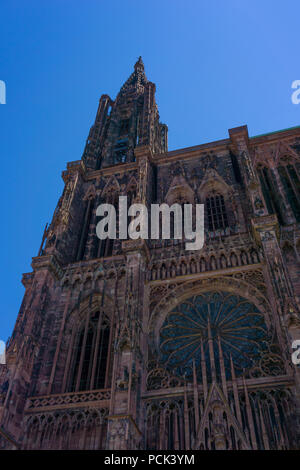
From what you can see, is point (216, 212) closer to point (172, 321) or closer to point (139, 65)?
point (172, 321)

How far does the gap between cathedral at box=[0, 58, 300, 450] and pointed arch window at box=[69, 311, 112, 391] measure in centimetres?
6

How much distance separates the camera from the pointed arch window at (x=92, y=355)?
18.0 meters

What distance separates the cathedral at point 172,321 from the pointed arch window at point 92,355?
0.06 metres

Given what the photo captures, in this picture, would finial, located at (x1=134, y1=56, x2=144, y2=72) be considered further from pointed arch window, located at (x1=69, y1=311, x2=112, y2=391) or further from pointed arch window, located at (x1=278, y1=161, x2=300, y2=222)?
pointed arch window, located at (x1=69, y1=311, x2=112, y2=391)

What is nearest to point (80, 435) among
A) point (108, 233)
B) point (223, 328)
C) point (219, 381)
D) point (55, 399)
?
point (55, 399)

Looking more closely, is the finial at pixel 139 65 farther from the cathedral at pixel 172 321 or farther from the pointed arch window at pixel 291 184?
the pointed arch window at pixel 291 184

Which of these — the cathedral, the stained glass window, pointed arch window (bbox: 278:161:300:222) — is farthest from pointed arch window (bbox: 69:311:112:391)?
pointed arch window (bbox: 278:161:300:222)

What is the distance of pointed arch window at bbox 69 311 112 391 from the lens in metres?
18.0

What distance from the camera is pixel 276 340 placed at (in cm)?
1662

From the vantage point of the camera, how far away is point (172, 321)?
18969 millimetres

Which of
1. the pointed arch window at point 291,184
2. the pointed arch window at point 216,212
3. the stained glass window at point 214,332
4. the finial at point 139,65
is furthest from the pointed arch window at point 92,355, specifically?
the finial at point 139,65

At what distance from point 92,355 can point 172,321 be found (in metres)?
3.55

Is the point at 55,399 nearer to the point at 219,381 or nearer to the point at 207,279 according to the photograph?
the point at 219,381

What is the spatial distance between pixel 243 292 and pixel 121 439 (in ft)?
25.8
